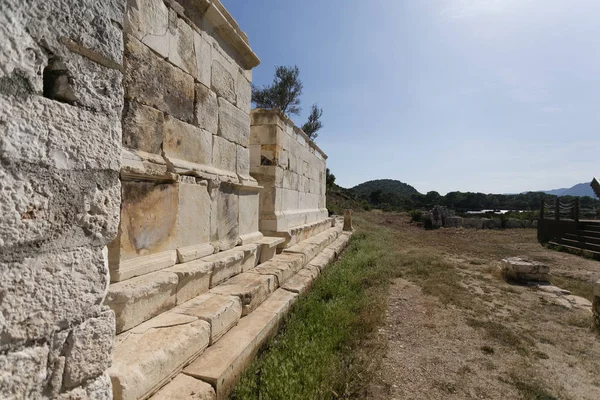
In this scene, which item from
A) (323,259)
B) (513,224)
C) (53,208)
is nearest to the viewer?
(53,208)

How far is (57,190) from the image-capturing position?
4.09 ft

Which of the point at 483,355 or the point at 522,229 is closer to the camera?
the point at 483,355

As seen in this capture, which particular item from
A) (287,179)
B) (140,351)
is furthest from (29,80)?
(287,179)

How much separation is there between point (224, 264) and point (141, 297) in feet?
3.57

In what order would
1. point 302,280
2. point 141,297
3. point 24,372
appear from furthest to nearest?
point 302,280 < point 141,297 < point 24,372

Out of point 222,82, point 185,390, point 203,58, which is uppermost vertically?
point 203,58

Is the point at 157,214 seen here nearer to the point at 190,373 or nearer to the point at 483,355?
the point at 190,373

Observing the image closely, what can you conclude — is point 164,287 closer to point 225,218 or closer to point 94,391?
point 94,391

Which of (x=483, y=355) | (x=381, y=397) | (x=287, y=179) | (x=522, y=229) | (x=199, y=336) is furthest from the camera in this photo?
(x=522, y=229)

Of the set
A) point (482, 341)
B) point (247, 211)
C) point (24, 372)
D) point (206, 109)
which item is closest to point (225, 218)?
point (247, 211)

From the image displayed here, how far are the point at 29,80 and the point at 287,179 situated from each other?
5076 millimetres

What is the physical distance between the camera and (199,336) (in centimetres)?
Result: 223

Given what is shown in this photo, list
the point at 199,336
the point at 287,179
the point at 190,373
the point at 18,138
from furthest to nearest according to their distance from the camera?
the point at 287,179 < the point at 199,336 < the point at 190,373 < the point at 18,138

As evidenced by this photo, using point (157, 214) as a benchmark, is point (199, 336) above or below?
below
